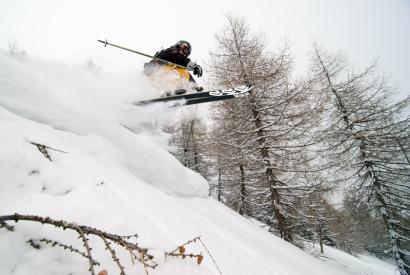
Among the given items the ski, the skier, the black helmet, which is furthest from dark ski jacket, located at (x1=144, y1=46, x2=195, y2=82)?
the ski

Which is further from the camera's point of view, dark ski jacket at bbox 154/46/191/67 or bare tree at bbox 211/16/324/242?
bare tree at bbox 211/16/324/242

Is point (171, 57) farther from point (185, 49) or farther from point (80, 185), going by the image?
point (80, 185)

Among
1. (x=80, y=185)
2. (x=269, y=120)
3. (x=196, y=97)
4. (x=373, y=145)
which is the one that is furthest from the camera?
(x=373, y=145)

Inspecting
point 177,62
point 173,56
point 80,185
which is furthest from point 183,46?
point 80,185

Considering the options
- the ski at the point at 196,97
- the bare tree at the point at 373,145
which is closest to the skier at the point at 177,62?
the ski at the point at 196,97

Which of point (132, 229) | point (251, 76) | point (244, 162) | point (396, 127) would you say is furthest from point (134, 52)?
point (396, 127)

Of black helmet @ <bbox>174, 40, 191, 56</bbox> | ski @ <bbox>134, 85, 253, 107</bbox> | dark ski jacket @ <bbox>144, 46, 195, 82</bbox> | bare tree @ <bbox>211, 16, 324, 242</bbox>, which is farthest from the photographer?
bare tree @ <bbox>211, 16, 324, 242</bbox>

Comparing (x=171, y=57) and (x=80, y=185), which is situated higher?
(x=171, y=57)

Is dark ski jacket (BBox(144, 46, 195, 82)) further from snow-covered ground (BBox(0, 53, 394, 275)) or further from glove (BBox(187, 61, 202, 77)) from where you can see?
snow-covered ground (BBox(0, 53, 394, 275))

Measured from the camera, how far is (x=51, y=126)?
2535mm

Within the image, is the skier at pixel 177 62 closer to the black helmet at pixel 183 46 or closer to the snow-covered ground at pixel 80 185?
the black helmet at pixel 183 46

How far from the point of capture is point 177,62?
8094 millimetres

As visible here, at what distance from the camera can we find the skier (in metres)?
7.86

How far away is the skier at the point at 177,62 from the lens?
7855 mm
